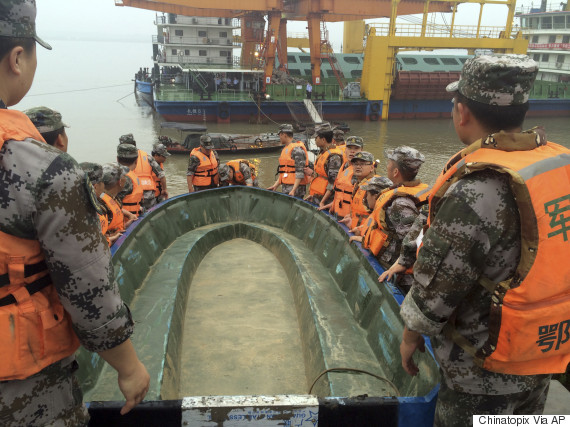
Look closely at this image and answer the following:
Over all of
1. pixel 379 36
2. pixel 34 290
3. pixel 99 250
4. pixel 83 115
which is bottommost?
pixel 83 115

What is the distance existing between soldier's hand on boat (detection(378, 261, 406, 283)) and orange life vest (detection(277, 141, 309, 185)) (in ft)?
14.4

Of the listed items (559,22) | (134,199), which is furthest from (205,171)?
(559,22)

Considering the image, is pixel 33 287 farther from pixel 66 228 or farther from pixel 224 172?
pixel 224 172

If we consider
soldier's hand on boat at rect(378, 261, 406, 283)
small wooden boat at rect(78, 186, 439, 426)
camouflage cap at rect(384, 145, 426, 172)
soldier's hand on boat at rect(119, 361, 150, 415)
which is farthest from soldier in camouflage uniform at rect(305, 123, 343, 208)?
soldier's hand on boat at rect(119, 361, 150, 415)

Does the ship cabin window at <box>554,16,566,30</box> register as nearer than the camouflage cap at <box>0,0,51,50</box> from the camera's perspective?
No

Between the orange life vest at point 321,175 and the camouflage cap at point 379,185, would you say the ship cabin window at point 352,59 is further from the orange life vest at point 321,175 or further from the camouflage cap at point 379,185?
the camouflage cap at point 379,185

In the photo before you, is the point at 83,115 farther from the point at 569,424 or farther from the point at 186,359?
the point at 569,424


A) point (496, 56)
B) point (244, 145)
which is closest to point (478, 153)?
point (496, 56)

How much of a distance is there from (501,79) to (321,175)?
18.4 feet

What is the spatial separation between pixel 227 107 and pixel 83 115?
13.6 meters

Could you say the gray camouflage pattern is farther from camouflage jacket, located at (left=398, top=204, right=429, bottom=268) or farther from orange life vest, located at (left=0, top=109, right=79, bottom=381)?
camouflage jacket, located at (left=398, top=204, right=429, bottom=268)

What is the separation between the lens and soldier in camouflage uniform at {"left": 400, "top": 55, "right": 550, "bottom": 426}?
1541 millimetres

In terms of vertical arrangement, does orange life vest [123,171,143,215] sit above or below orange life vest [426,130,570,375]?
below

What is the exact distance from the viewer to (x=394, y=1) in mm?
26484
